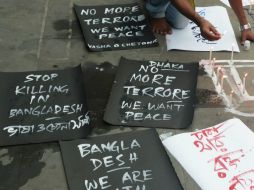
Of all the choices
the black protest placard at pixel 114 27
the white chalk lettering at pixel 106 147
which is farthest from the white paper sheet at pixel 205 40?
the white chalk lettering at pixel 106 147

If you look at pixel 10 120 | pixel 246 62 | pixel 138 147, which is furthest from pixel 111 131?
pixel 246 62

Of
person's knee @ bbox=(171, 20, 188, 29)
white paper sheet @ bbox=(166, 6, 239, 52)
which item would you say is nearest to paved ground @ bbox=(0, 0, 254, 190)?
white paper sheet @ bbox=(166, 6, 239, 52)

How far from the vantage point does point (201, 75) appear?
2.37 metres

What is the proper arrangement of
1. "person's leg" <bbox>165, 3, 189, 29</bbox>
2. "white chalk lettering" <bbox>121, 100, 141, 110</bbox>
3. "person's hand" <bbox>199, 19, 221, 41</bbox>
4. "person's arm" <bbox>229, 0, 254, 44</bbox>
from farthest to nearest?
"person's leg" <bbox>165, 3, 189, 29</bbox>, "person's arm" <bbox>229, 0, 254, 44</bbox>, "person's hand" <bbox>199, 19, 221, 41</bbox>, "white chalk lettering" <bbox>121, 100, 141, 110</bbox>

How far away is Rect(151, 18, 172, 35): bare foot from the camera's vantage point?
8.84 ft

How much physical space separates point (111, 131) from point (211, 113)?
470mm

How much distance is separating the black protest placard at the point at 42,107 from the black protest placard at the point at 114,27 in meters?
0.32

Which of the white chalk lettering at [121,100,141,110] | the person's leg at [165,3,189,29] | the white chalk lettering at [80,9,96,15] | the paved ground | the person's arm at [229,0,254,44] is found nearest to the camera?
the paved ground

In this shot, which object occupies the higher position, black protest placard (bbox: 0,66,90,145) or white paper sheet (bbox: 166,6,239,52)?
white paper sheet (bbox: 166,6,239,52)

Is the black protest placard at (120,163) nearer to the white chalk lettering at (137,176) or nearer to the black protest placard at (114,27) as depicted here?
the white chalk lettering at (137,176)

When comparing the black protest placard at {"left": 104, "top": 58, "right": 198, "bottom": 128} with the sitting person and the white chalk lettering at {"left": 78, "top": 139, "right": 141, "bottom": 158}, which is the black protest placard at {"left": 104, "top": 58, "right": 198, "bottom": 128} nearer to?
the white chalk lettering at {"left": 78, "top": 139, "right": 141, "bottom": 158}

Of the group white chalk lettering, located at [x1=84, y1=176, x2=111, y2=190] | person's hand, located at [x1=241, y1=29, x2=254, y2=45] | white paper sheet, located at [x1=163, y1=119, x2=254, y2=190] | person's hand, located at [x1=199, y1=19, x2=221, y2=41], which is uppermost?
person's hand, located at [x1=199, y1=19, x2=221, y2=41]

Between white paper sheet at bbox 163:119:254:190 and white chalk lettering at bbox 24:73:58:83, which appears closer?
white paper sheet at bbox 163:119:254:190

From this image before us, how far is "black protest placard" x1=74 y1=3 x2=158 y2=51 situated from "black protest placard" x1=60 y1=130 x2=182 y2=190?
76 cm
